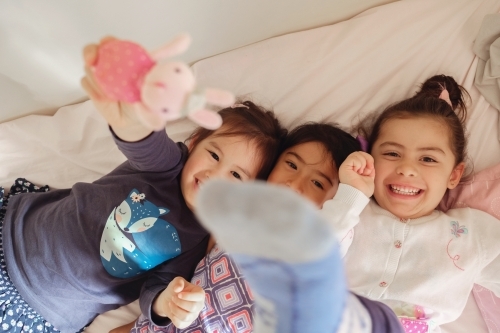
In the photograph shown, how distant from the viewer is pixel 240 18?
111 cm

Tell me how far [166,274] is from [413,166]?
2.02ft

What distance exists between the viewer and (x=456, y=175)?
102 cm

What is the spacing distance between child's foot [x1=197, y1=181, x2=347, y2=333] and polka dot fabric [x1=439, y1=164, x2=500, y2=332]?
0.71m

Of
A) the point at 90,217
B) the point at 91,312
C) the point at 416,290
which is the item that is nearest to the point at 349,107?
the point at 416,290

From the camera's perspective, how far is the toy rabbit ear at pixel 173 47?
1.60ft

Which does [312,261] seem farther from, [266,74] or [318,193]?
[266,74]

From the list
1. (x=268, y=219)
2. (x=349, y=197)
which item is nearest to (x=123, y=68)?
(x=268, y=219)

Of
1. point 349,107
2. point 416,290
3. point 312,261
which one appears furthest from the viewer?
point 349,107

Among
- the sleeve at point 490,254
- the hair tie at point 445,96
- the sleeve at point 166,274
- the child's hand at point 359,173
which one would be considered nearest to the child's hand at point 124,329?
the sleeve at point 166,274

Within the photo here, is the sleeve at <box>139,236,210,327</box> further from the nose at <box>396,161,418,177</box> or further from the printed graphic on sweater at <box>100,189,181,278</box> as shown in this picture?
the nose at <box>396,161,418,177</box>

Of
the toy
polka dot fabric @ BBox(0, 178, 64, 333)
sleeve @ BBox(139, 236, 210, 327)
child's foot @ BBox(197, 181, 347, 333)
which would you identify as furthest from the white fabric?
A: polka dot fabric @ BBox(0, 178, 64, 333)

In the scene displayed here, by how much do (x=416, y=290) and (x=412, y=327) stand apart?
3.3 inches

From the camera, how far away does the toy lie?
463 mm

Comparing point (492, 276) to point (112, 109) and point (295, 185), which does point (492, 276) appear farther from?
point (112, 109)
